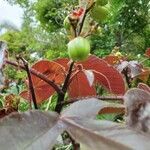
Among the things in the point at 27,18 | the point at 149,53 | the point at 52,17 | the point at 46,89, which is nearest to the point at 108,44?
the point at 52,17

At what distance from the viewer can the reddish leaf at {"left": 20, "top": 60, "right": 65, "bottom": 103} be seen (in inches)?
21.6

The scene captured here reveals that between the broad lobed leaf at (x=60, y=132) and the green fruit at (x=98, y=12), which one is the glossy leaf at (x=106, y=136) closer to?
the broad lobed leaf at (x=60, y=132)

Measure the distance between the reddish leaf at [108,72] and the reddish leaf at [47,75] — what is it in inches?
1.2

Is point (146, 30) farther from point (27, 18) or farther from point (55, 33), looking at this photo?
point (27, 18)

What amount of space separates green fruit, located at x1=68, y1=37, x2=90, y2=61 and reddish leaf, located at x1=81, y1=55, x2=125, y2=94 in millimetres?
120

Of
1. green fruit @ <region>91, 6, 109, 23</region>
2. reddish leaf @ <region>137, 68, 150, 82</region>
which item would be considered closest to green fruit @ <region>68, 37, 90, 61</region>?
green fruit @ <region>91, 6, 109, 23</region>

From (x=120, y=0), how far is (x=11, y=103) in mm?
6632

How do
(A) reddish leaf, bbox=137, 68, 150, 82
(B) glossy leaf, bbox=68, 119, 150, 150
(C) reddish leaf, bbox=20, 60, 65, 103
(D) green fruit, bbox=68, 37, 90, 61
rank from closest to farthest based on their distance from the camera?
(B) glossy leaf, bbox=68, 119, 150, 150, (D) green fruit, bbox=68, 37, 90, 61, (C) reddish leaf, bbox=20, 60, 65, 103, (A) reddish leaf, bbox=137, 68, 150, 82

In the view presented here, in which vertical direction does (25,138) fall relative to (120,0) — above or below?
below

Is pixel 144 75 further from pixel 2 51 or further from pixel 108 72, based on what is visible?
pixel 2 51

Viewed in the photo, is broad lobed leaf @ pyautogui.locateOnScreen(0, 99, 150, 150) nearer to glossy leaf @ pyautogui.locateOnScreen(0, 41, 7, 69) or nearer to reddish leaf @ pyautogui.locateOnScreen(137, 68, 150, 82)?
glossy leaf @ pyautogui.locateOnScreen(0, 41, 7, 69)

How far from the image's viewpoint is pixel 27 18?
11.1 m

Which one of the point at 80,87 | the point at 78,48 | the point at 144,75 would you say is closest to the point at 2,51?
the point at 78,48

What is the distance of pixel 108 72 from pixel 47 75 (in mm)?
66
